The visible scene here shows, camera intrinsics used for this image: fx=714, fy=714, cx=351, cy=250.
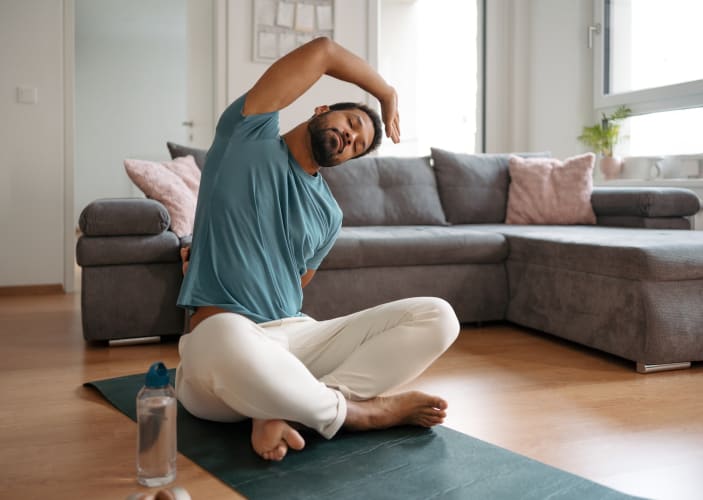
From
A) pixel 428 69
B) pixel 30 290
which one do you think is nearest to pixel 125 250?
pixel 30 290

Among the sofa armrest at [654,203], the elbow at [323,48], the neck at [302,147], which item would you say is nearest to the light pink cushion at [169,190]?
the neck at [302,147]

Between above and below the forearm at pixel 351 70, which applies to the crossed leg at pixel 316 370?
below

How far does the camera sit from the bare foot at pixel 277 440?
1578 mm

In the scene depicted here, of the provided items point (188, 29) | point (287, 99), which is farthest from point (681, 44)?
point (287, 99)

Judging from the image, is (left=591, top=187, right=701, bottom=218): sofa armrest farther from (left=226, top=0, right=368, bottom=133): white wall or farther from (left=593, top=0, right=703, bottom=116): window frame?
(left=226, top=0, right=368, bottom=133): white wall

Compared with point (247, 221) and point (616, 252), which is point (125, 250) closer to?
point (247, 221)

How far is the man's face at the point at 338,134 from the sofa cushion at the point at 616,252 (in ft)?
4.31

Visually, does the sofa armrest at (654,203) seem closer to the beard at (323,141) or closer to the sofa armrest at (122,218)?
the sofa armrest at (122,218)

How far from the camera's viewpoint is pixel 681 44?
174 inches

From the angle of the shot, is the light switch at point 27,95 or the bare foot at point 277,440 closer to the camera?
the bare foot at point 277,440

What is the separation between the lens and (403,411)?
1.80m

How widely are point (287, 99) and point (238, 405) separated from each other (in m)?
0.71

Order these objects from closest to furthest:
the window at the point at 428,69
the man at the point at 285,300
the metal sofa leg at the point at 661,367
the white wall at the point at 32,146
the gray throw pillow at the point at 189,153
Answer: the man at the point at 285,300 → the metal sofa leg at the point at 661,367 → the gray throw pillow at the point at 189,153 → the white wall at the point at 32,146 → the window at the point at 428,69

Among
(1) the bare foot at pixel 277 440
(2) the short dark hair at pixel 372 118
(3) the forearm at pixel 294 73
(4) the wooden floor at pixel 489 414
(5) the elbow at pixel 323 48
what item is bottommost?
(4) the wooden floor at pixel 489 414
